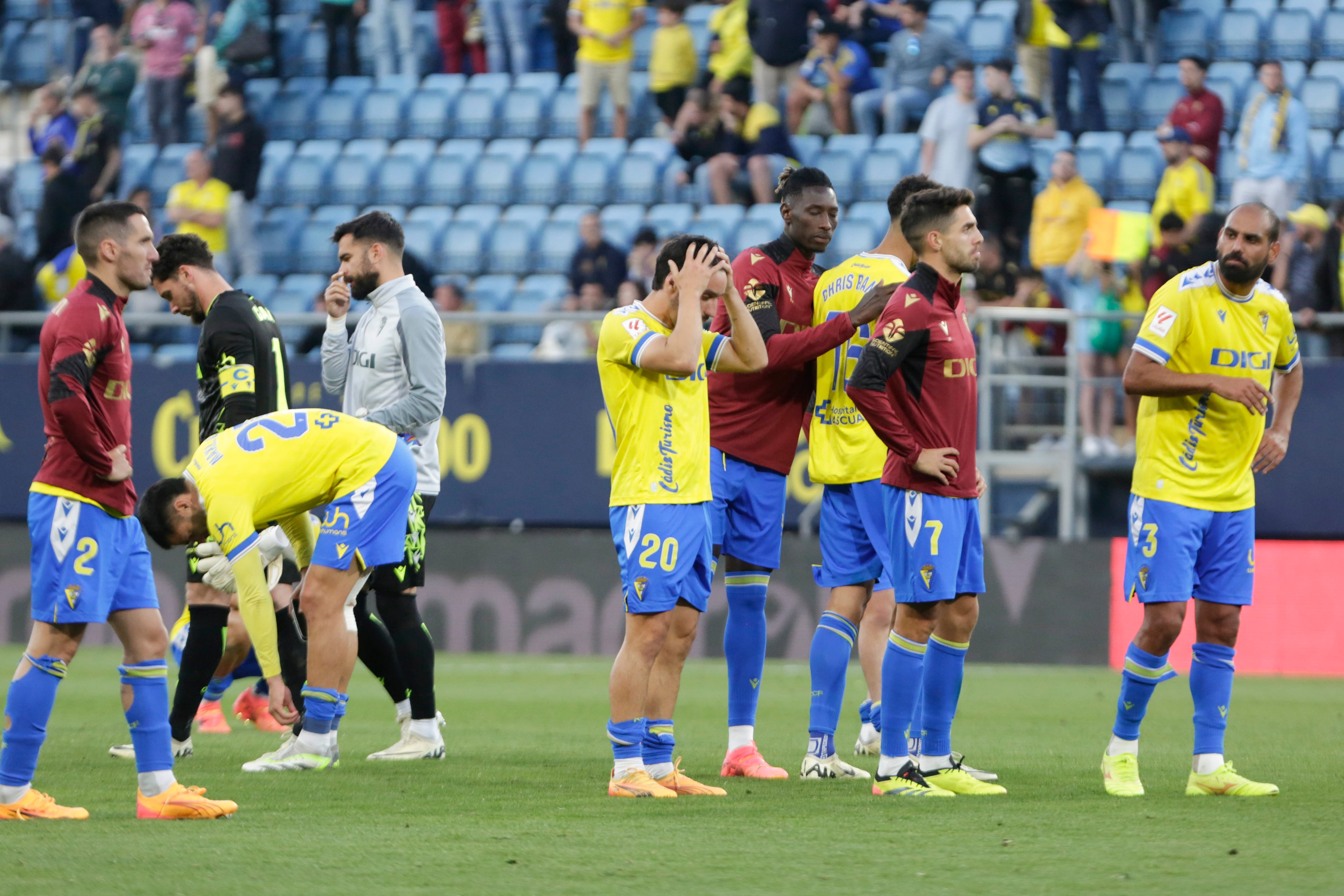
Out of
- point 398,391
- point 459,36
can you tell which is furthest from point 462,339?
point 398,391

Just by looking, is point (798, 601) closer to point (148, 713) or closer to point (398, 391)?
point (398, 391)

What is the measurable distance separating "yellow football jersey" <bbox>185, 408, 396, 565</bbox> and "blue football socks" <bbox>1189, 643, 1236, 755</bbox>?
3.26 m

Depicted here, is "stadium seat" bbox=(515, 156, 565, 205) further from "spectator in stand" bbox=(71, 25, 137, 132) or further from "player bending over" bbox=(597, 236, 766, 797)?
"player bending over" bbox=(597, 236, 766, 797)

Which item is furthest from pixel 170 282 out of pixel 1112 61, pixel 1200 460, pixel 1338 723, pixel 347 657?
pixel 1112 61

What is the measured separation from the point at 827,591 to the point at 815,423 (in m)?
6.01

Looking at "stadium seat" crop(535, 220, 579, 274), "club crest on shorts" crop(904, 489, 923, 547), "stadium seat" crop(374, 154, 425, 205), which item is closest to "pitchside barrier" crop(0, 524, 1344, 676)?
"stadium seat" crop(535, 220, 579, 274)

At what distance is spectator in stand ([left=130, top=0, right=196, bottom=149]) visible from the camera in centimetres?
1919

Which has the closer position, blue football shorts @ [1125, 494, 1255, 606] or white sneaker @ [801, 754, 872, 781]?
blue football shorts @ [1125, 494, 1255, 606]

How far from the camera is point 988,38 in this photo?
57.6ft

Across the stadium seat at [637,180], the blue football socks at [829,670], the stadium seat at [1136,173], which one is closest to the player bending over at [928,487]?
the blue football socks at [829,670]

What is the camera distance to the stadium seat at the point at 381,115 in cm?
1984

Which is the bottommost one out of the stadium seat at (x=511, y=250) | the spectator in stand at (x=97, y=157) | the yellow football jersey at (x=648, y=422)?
the yellow football jersey at (x=648, y=422)

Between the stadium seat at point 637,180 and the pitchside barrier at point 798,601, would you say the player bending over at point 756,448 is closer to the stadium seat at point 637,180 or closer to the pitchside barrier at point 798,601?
the pitchside barrier at point 798,601

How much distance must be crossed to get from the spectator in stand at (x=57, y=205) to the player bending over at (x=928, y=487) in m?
12.8
